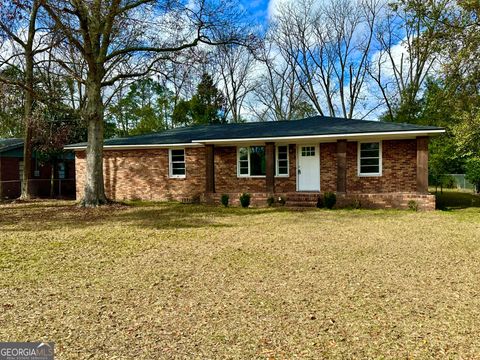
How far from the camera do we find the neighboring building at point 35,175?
65.8 feet

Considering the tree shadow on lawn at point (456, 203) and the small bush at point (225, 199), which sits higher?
the small bush at point (225, 199)

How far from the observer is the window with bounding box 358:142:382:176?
14219mm

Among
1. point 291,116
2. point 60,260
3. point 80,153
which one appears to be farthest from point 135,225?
point 291,116

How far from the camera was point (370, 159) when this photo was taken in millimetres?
14352

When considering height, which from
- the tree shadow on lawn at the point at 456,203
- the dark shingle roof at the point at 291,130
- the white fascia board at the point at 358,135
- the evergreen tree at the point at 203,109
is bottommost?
the tree shadow on lawn at the point at 456,203

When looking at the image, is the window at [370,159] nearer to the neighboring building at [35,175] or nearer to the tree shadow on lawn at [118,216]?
the tree shadow on lawn at [118,216]

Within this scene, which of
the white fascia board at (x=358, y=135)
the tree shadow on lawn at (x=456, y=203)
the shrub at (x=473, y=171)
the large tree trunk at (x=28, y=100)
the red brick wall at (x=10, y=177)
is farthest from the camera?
the red brick wall at (x=10, y=177)

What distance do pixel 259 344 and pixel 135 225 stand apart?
7.54 meters

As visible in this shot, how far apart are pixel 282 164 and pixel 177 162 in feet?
16.3

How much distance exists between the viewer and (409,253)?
6605 mm

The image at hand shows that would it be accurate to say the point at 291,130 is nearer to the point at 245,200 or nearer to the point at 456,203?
the point at 245,200

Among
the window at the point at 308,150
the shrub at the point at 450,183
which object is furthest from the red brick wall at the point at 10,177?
the shrub at the point at 450,183

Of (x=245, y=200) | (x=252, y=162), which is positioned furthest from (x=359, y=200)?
(x=252, y=162)

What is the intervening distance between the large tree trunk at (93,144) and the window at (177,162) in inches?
139
